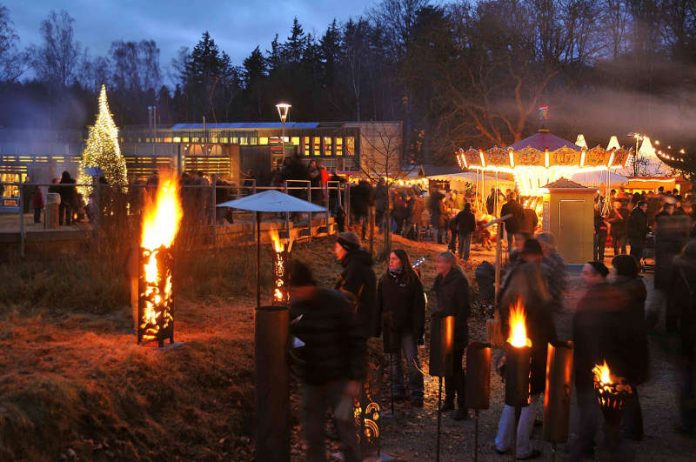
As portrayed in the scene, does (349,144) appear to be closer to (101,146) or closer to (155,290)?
(101,146)

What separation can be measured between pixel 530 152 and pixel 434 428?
16.4 metres

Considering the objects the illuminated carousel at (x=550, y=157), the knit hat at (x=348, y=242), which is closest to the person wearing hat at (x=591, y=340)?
the knit hat at (x=348, y=242)

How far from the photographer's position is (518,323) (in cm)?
616

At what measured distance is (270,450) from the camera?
16.9ft

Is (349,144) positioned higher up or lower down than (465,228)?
higher up

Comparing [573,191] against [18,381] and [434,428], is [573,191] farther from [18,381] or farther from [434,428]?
[18,381]

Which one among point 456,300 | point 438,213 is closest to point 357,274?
point 456,300

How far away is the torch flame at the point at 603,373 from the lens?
586 centimetres

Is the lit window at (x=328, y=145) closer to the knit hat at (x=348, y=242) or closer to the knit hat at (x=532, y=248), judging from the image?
the knit hat at (x=348, y=242)

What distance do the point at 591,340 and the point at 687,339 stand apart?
1.67 m

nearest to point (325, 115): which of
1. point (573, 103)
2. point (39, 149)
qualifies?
point (39, 149)

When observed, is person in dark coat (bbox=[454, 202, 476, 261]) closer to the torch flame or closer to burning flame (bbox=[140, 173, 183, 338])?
burning flame (bbox=[140, 173, 183, 338])

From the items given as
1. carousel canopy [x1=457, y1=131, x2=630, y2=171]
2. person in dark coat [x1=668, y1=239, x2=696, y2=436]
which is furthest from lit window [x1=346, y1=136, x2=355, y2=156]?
person in dark coat [x1=668, y1=239, x2=696, y2=436]

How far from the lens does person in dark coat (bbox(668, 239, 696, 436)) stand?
22.7 ft
